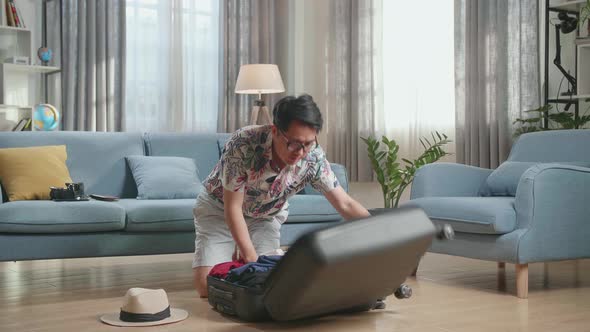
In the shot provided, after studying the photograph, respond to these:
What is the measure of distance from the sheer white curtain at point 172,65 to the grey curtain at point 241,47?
78 millimetres

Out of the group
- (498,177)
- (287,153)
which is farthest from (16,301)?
(498,177)

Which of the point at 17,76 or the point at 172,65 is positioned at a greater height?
the point at 172,65

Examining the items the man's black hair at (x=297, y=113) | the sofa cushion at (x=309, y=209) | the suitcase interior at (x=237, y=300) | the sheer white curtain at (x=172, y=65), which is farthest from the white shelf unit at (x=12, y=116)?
the man's black hair at (x=297, y=113)

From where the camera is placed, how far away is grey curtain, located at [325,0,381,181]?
5.95 metres

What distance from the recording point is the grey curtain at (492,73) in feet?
15.6

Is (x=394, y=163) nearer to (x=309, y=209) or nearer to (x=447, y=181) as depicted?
(x=447, y=181)

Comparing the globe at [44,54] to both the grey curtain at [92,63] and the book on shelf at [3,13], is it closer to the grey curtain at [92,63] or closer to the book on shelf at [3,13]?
the grey curtain at [92,63]

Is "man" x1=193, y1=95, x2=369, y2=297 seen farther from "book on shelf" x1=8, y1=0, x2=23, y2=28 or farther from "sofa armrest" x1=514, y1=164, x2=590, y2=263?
"book on shelf" x1=8, y1=0, x2=23, y2=28

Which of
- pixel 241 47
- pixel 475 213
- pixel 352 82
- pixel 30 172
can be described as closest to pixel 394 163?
pixel 352 82

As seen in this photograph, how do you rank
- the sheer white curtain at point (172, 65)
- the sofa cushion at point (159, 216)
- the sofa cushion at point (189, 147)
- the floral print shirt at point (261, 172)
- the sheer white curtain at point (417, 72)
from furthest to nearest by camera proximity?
the sheer white curtain at point (172, 65) < the sheer white curtain at point (417, 72) < the sofa cushion at point (189, 147) < the sofa cushion at point (159, 216) < the floral print shirt at point (261, 172)

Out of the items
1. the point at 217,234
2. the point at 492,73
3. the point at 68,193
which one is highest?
the point at 492,73

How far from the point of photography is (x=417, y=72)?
5.70 metres

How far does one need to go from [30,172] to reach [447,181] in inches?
80.9

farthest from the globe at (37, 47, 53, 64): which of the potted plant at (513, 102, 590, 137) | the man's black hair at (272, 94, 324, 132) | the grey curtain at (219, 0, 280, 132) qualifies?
the man's black hair at (272, 94, 324, 132)
